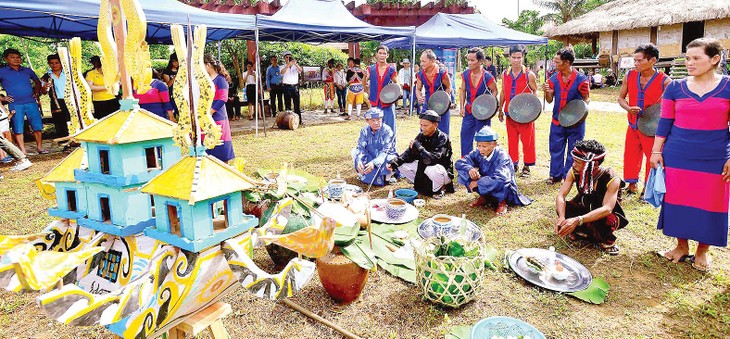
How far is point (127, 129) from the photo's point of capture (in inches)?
61.8

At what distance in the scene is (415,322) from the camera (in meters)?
2.59

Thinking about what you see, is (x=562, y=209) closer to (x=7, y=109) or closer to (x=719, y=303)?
(x=719, y=303)

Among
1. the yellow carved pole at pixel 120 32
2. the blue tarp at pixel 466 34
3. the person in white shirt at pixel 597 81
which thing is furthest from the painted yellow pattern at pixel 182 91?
the person in white shirt at pixel 597 81

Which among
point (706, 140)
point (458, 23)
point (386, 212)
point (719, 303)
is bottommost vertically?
point (719, 303)

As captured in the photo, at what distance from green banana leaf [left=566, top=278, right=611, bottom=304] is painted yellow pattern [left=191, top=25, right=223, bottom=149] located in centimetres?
248

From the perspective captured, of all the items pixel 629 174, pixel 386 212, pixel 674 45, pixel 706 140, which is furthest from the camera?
pixel 674 45

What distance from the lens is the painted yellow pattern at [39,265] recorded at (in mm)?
1247

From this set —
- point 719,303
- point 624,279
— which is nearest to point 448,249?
point 624,279

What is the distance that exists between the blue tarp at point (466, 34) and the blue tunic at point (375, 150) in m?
5.75

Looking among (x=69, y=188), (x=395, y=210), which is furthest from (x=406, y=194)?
(x=69, y=188)

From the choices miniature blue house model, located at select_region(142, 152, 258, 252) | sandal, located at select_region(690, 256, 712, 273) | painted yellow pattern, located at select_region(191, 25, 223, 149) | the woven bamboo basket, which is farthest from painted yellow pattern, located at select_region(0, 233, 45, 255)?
sandal, located at select_region(690, 256, 712, 273)

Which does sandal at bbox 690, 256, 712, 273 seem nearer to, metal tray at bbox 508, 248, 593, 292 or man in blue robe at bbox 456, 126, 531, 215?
metal tray at bbox 508, 248, 593, 292

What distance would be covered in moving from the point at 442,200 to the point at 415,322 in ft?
7.78

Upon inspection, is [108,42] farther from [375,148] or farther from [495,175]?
[375,148]
